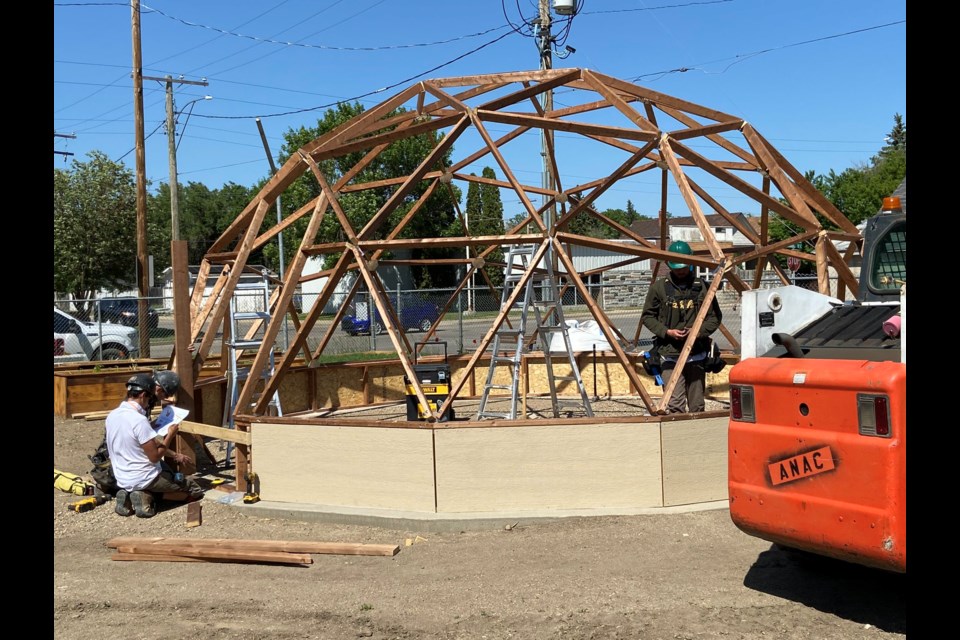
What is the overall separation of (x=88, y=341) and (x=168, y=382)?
37.6 ft

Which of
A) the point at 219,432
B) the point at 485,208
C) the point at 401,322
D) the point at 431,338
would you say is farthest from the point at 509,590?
the point at 485,208

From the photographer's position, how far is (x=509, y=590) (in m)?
5.61

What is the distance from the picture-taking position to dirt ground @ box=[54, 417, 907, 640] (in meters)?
4.93

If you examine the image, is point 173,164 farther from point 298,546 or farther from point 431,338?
point 298,546

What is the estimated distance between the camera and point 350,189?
12.6 meters

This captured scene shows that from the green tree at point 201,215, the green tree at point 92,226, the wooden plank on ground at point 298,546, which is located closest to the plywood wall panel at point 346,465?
the wooden plank on ground at point 298,546

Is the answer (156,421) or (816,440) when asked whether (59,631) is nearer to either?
(156,421)

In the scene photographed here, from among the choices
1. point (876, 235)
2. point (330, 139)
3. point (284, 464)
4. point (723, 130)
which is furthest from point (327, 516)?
point (723, 130)

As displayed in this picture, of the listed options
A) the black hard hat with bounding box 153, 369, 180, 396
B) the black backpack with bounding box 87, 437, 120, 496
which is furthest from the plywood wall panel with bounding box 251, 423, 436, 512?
the black backpack with bounding box 87, 437, 120, 496

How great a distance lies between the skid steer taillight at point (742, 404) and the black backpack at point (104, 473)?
6.43 meters

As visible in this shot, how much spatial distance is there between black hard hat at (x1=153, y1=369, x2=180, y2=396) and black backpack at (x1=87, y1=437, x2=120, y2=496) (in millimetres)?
800

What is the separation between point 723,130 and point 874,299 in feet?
12.5
